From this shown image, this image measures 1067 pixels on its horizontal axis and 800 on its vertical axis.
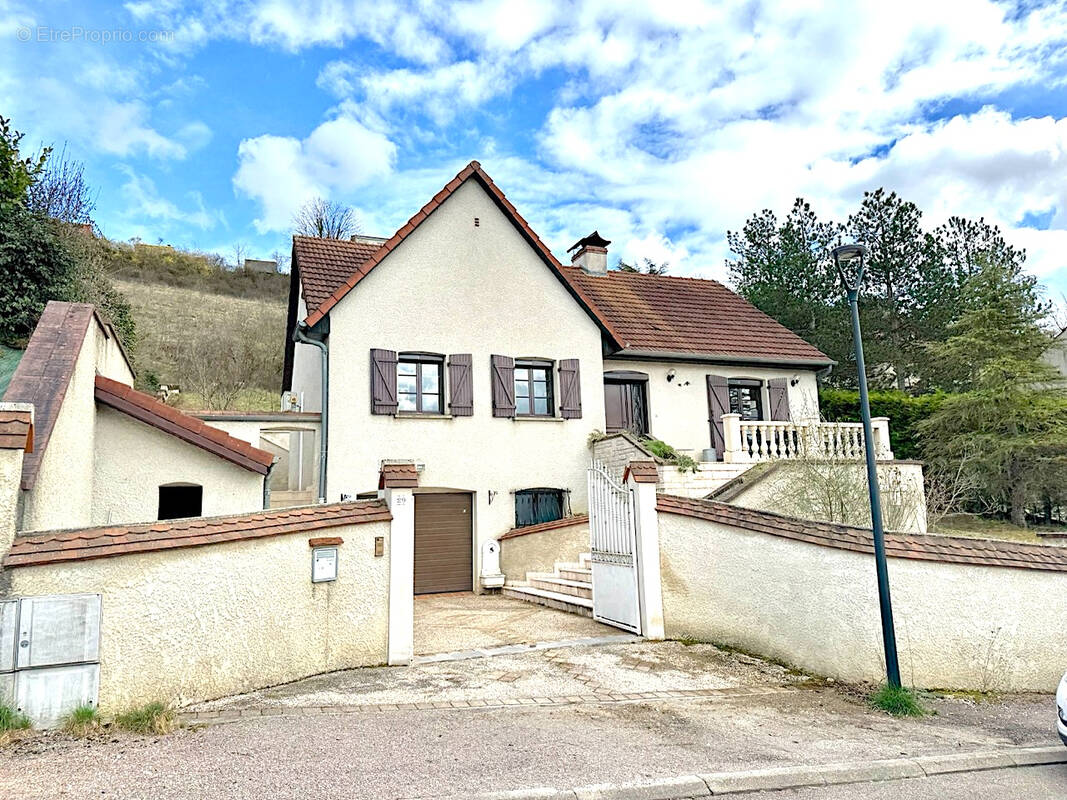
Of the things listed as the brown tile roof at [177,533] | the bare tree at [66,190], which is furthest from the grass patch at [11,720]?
the bare tree at [66,190]

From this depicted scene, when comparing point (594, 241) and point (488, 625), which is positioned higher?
point (594, 241)

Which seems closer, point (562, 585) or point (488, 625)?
point (488, 625)

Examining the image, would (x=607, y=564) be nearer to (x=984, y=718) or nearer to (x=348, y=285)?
(x=984, y=718)

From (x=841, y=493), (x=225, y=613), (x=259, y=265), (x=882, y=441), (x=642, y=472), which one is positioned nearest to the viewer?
(x=225, y=613)

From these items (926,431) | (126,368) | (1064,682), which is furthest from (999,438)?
(126,368)

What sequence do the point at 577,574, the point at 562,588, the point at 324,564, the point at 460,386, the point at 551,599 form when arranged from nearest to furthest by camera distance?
the point at 324,564 < the point at 551,599 < the point at 562,588 < the point at 577,574 < the point at 460,386

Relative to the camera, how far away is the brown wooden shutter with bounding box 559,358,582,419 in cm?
1634

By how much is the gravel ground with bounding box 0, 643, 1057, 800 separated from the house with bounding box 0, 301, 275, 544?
11.9ft

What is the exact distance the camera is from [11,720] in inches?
199

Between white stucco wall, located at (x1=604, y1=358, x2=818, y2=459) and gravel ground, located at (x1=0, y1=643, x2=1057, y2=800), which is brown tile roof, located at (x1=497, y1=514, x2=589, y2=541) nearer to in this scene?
white stucco wall, located at (x1=604, y1=358, x2=818, y2=459)

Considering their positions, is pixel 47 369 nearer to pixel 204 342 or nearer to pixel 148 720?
pixel 148 720

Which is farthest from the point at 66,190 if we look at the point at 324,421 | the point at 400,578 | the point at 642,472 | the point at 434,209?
the point at 642,472

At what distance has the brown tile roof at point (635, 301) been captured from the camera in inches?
630

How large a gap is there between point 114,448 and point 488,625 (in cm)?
612
